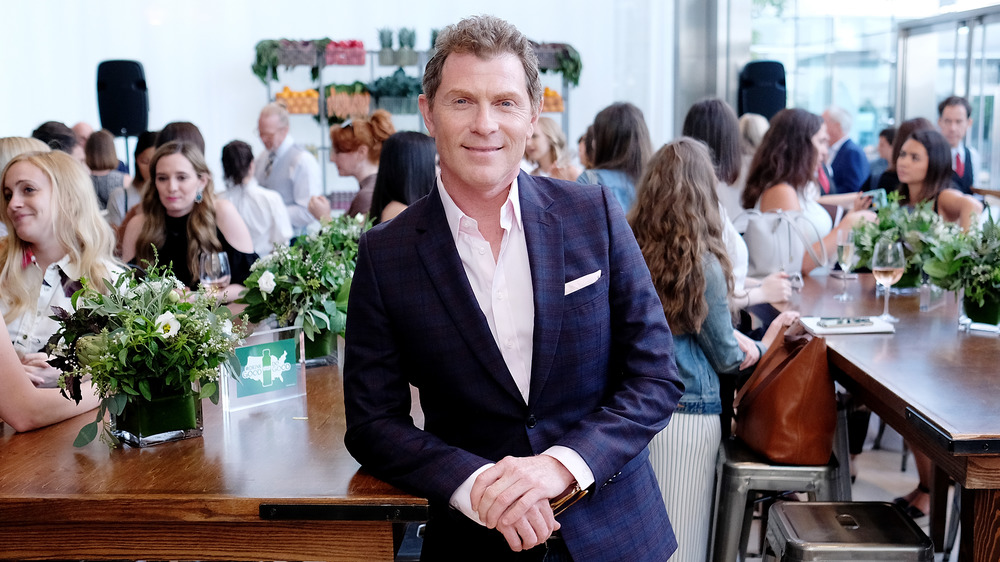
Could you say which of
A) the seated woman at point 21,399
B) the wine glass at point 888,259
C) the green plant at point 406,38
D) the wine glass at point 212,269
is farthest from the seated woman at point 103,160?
the wine glass at point 888,259

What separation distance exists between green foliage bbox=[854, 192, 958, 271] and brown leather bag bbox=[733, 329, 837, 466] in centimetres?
101

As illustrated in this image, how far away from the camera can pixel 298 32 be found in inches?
412

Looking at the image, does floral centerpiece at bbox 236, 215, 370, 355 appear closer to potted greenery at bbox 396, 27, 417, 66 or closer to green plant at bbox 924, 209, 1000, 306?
green plant at bbox 924, 209, 1000, 306

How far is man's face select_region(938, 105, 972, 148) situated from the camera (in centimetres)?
643

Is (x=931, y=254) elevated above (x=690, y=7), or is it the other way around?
(x=690, y=7)

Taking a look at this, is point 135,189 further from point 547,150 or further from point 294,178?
point 547,150

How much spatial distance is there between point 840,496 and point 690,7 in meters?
6.63

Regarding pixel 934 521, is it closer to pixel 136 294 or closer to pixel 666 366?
pixel 666 366

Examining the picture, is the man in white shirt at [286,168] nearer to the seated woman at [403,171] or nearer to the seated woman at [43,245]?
the seated woman at [403,171]

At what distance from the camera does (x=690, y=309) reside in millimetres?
2525

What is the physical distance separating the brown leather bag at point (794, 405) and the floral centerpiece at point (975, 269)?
1.68ft

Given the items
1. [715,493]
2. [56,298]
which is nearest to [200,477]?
[56,298]

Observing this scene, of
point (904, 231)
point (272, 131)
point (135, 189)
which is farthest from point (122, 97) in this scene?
point (904, 231)

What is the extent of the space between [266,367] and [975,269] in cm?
206
